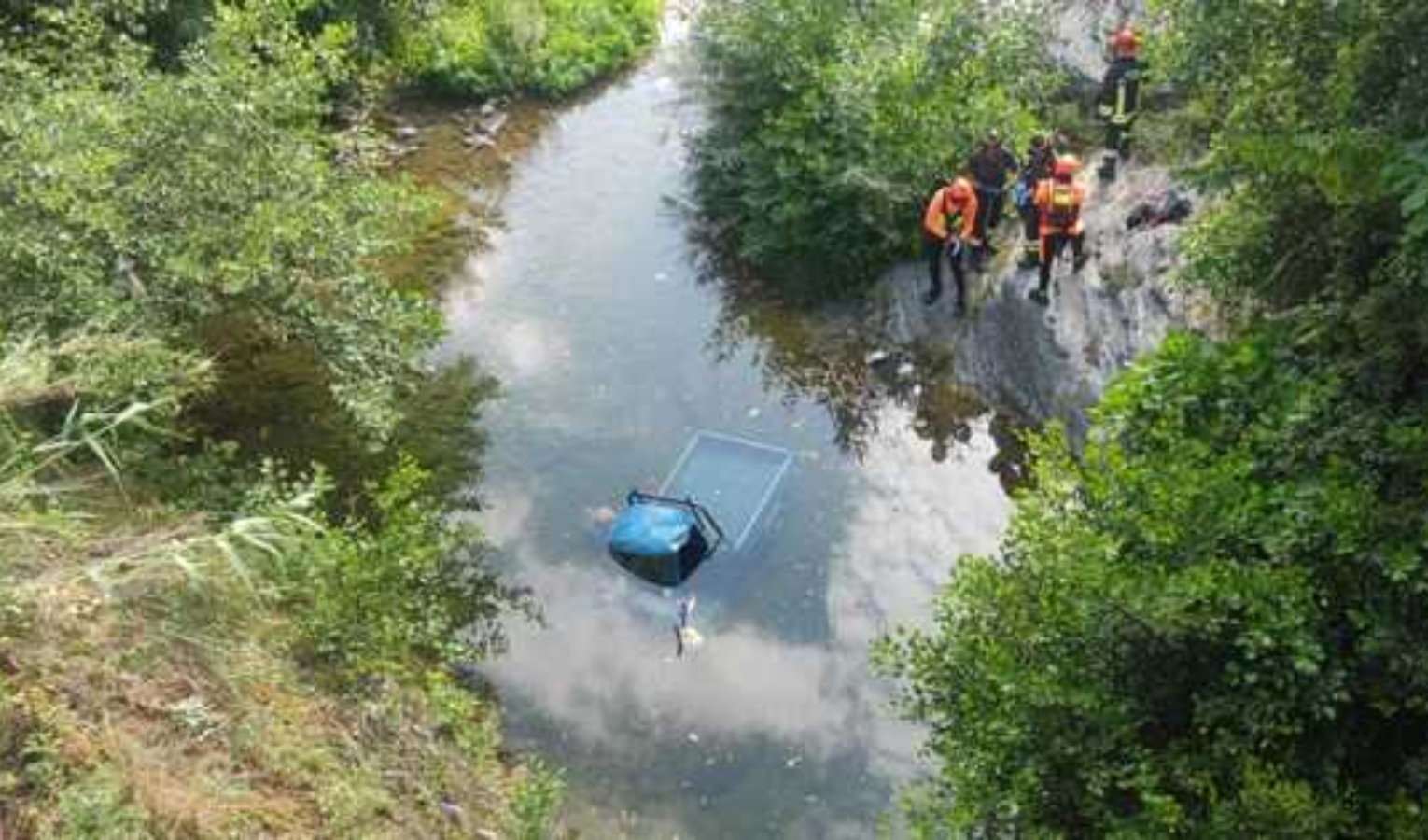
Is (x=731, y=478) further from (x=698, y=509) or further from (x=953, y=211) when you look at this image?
(x=953, y=211)

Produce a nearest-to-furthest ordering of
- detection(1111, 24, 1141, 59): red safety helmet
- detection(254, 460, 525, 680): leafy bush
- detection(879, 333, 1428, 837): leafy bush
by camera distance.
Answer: detection(879, 333, 1428, 837): leafy bush, detection(254, 460, 525, 680): leafy bush, detection(1111, 24, 1141, 59): red safety helmet

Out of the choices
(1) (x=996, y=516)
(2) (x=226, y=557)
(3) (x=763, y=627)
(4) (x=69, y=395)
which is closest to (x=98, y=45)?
(4) (x=69, y=395)

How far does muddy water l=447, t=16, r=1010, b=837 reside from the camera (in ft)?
29.9

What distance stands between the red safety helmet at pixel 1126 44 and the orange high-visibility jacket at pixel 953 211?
2220mm

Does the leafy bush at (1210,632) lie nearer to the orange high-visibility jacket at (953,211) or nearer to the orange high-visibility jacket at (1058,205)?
the orange high-visibility jacket at (1058,205)

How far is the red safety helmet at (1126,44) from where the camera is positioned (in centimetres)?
1248

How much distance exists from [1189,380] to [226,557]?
19.3 ft

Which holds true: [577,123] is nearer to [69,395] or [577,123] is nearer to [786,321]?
[786,321]

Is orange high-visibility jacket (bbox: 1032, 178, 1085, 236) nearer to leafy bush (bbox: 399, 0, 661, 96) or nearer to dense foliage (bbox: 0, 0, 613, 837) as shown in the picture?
dense foliage (bbox: 0, 0, 613, 837)

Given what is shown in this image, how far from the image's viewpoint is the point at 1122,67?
12.7m

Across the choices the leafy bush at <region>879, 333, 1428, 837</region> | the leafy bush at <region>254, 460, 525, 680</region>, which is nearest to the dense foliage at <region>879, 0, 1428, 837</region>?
the leafy bush at <region>879, 333, 1428, 837</region>

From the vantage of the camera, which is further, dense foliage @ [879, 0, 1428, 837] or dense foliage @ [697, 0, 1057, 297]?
dense foliage @ [697, 0, 1057, 297]

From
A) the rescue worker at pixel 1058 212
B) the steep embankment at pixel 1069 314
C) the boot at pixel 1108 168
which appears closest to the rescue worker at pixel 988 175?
the steep embankment at pixel 1069 314

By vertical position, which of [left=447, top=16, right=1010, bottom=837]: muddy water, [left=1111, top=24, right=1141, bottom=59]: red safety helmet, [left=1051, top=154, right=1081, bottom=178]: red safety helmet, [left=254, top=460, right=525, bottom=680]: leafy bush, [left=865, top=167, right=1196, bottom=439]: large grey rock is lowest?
[left=447, top=16, right=1010, bottom=837]: muddy water
